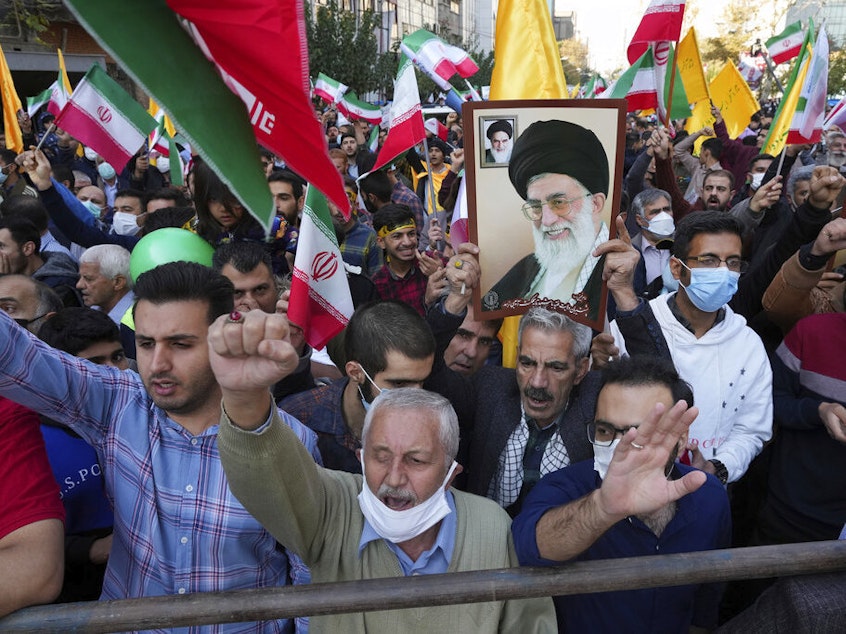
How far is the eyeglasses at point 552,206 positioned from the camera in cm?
275

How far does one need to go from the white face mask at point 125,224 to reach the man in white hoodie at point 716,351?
4293 mm

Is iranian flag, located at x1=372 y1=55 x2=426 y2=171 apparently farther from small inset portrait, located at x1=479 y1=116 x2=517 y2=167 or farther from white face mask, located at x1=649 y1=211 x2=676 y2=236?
small inset portrait, located at x1=479 y1=116 x2=517 y2=167

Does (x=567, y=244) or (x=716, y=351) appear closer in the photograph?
(x=567, y=244)

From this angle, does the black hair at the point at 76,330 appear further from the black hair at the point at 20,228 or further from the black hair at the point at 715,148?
the black hair at the point at 715,148

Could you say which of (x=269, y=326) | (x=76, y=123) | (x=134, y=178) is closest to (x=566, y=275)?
(x=269, y=326)

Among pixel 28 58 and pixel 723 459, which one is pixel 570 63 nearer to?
pixel 28 58

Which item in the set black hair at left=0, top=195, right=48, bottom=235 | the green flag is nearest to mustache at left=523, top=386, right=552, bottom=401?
the green flag

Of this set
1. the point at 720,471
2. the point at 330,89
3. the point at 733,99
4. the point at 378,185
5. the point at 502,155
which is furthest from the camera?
the point at 330,89

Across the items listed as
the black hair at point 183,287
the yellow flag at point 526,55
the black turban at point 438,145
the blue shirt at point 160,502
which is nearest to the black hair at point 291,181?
the yellow flag at point 526,55

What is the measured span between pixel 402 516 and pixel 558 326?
46.1 inches

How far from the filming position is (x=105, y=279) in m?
4.01

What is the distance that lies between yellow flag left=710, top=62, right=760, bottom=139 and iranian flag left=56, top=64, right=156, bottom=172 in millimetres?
8989

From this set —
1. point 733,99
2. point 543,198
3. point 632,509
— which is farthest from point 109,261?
point 733,99

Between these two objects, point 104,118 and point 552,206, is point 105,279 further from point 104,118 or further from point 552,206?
point 552,206
